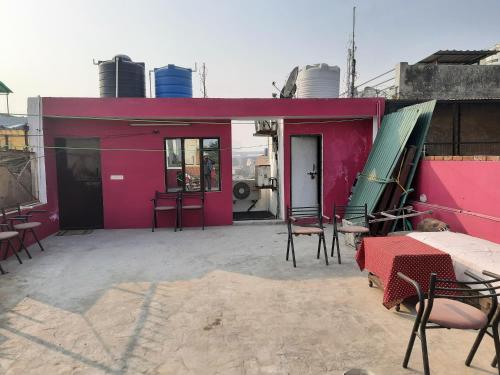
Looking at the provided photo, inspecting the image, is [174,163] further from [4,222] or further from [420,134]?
[420,134]

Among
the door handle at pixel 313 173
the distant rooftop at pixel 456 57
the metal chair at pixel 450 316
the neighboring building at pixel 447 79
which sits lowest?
the metal chair at pixel 450 316

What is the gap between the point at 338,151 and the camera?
9.17 meters

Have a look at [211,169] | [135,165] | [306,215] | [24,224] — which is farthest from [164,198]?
[306,215]

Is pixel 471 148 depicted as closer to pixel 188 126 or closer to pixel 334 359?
pixel 188 126

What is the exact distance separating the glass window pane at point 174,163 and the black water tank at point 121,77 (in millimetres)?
1641

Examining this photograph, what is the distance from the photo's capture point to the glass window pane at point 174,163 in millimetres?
8820

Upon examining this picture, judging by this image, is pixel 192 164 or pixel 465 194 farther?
pixel 192 164

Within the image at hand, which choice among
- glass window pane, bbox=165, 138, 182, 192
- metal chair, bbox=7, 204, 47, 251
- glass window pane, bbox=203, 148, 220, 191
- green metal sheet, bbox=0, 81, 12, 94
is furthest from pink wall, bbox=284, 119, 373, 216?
green metal sheet, bbox=0, 81, 12, 94

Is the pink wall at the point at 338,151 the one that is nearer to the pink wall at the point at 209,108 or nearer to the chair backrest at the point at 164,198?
the pink wall at the point at 209,108

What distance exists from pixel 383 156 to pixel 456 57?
1005cm

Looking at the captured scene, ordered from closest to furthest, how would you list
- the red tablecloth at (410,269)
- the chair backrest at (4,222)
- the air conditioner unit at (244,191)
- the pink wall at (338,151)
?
the red tablecloth at (410,269) < the chair backrest at (4,222) < the pink wall at (338,151) < the air conditioner unit at (244,191)

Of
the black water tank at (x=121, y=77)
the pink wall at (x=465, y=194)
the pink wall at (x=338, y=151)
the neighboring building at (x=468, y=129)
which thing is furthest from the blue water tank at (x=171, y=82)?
the neighboring building at (x=468, y=129)

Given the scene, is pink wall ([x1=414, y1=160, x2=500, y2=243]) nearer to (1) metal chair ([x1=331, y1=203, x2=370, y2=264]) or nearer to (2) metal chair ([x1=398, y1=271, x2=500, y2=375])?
(1) metal chair ([x1=331, y1=203, x2=370, y2=264])

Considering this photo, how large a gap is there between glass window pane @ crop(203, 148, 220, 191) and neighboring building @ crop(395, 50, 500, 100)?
8952mm
